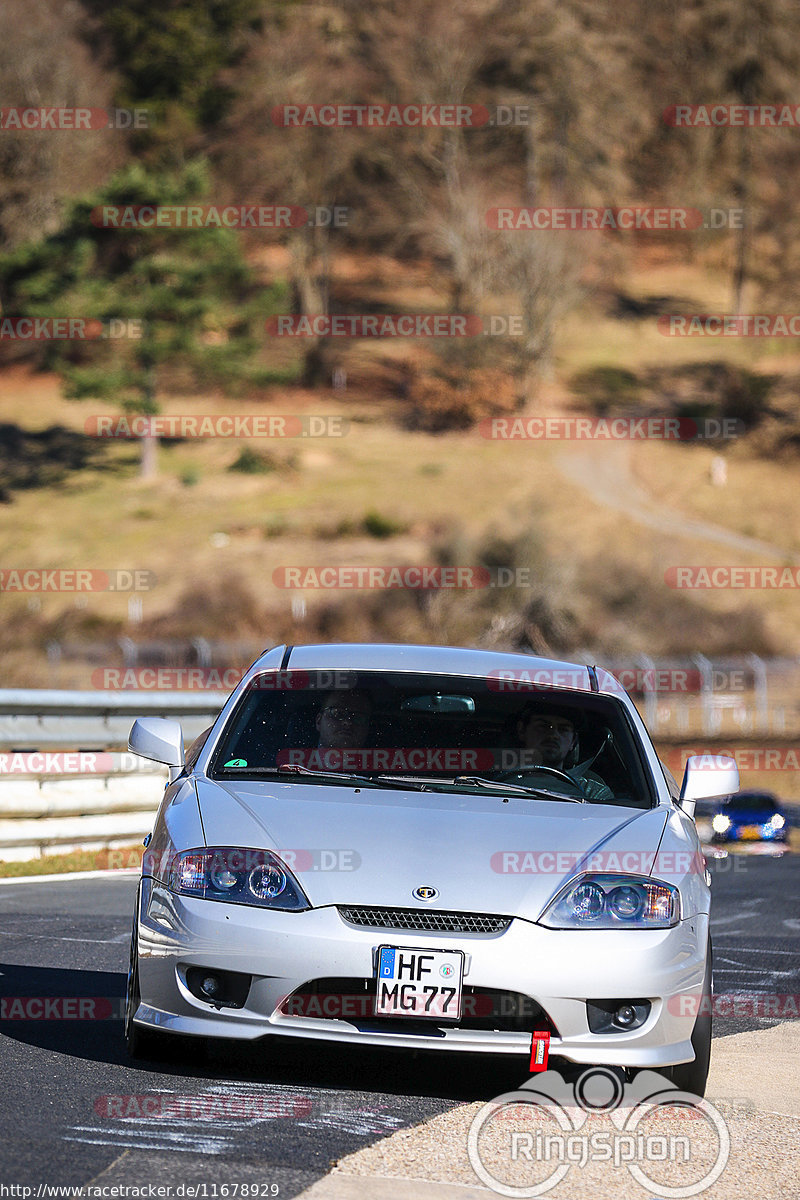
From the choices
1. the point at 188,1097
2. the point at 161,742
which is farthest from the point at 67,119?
the point at 188,1097

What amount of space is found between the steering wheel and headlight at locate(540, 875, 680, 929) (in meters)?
0.76

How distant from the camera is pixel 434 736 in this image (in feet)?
20.1

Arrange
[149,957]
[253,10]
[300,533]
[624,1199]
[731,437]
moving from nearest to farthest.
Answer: [624,1199]
[149,957]
[300,533]
[731,437]
[253,10]

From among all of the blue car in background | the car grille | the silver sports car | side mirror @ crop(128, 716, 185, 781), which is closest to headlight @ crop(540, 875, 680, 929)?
the silver sports car

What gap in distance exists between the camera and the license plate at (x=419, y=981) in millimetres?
4680

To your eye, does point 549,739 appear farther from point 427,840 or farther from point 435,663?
point 427,840

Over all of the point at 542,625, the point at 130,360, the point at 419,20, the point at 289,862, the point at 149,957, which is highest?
the point at 419,20

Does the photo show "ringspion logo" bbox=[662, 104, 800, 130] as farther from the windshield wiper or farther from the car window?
the windshield wiper

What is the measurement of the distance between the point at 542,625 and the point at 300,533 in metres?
12.2

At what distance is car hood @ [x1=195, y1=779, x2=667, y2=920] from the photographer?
15.8 feet

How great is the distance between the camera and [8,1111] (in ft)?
15.2

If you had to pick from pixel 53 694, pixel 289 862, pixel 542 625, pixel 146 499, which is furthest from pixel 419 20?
pixel 289 862

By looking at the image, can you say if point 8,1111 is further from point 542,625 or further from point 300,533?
point 300,533

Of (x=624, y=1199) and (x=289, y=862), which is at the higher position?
(x=289, y=862)
